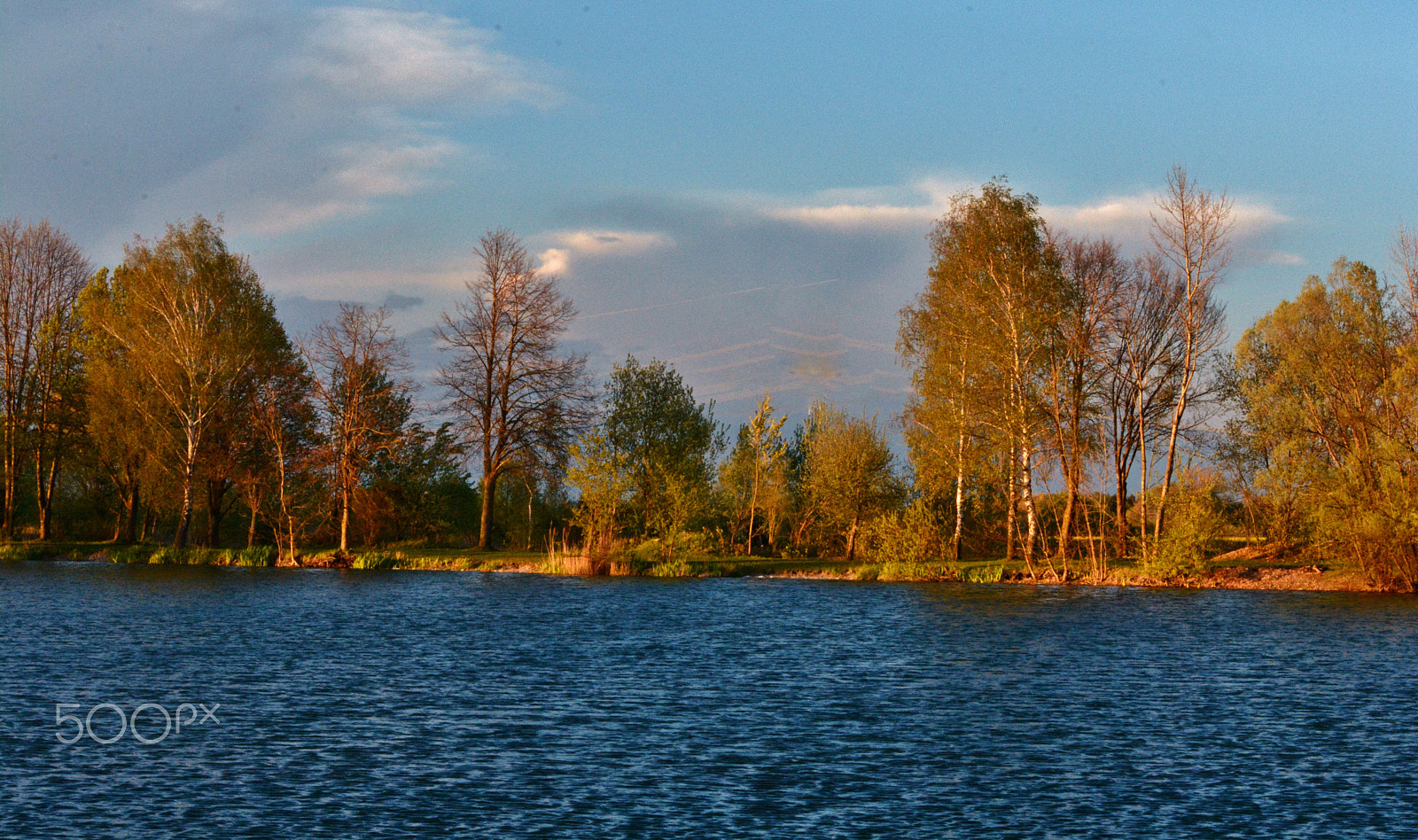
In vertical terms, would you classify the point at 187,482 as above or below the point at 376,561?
above

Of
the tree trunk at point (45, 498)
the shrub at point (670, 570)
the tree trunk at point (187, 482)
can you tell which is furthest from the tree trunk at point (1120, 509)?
the tree trunk at point (45, 498)

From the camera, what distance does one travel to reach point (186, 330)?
186 feet

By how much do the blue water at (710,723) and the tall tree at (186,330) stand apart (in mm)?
22940

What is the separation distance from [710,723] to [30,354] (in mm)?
59938

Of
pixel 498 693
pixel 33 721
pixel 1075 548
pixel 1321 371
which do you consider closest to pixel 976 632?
pixel 498 693

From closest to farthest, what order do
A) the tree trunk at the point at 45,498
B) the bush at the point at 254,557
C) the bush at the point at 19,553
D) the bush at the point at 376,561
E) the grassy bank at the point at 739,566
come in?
the grassy bank at the point at 739,566, the bush at the point at 376,561, the bush at the point at 254,557, the bush at the point at 19,553, the tree trunk at the point at 45,498

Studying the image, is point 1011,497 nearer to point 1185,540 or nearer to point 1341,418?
point 1185,540

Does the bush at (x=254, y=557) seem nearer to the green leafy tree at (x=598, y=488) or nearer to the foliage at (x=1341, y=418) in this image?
the green leafy tree at (x=598, y=488)

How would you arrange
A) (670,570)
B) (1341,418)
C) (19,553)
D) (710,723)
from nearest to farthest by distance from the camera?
1. (710,723)
2. (1341,418)
3. (670,570)
4. (19,553)

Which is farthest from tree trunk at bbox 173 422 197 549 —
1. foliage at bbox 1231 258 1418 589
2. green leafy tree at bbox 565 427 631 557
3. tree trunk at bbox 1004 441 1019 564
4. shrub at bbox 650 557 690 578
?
foliage at bbox 1231 258 1418 589

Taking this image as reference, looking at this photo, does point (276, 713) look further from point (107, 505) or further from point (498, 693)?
point (107, 505)

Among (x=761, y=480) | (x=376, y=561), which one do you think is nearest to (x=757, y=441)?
(x=761, y=480)

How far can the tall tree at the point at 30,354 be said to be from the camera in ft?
205

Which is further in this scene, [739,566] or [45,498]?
[45,498]
